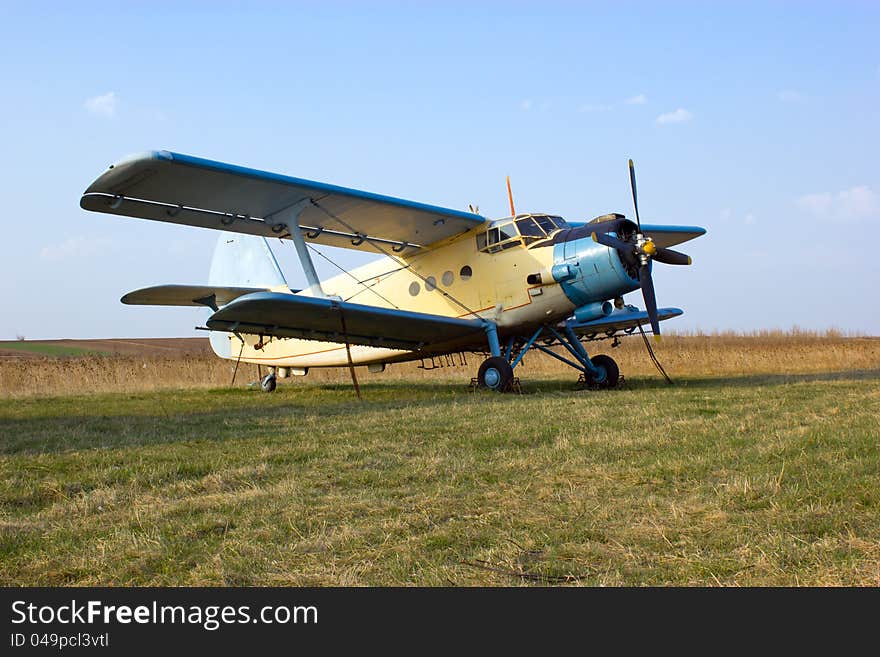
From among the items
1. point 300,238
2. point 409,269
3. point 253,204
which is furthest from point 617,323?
point 253,204

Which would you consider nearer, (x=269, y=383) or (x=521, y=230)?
(x=521, y=230)

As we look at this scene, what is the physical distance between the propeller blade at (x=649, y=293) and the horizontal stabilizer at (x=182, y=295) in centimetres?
835

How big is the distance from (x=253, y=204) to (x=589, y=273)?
18.5ft

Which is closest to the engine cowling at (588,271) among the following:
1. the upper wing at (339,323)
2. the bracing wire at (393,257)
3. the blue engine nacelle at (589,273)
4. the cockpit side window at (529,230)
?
the blue engine nacelle at (589,273)

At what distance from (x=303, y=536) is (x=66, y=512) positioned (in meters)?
1.66

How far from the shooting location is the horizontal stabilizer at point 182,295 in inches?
579

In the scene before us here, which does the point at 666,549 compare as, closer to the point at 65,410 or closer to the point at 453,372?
the point at 65,410

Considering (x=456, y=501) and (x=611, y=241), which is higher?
(x=611, y=241)

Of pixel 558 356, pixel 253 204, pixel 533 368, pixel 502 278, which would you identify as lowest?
pixel 533 368

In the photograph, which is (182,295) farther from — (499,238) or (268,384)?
(499,238)

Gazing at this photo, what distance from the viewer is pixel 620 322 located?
634 inches

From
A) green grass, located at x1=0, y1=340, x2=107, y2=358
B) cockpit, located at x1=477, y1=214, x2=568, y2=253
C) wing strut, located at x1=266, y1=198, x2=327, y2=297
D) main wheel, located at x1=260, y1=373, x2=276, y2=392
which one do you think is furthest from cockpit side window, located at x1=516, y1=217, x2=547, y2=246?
green grass, located at x1=0, y1=340, x2=107, y2=358

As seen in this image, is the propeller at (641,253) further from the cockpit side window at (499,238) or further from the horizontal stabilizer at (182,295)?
the horizontal stabilizer at (182,295)

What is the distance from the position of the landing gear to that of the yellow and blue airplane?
2.68m
